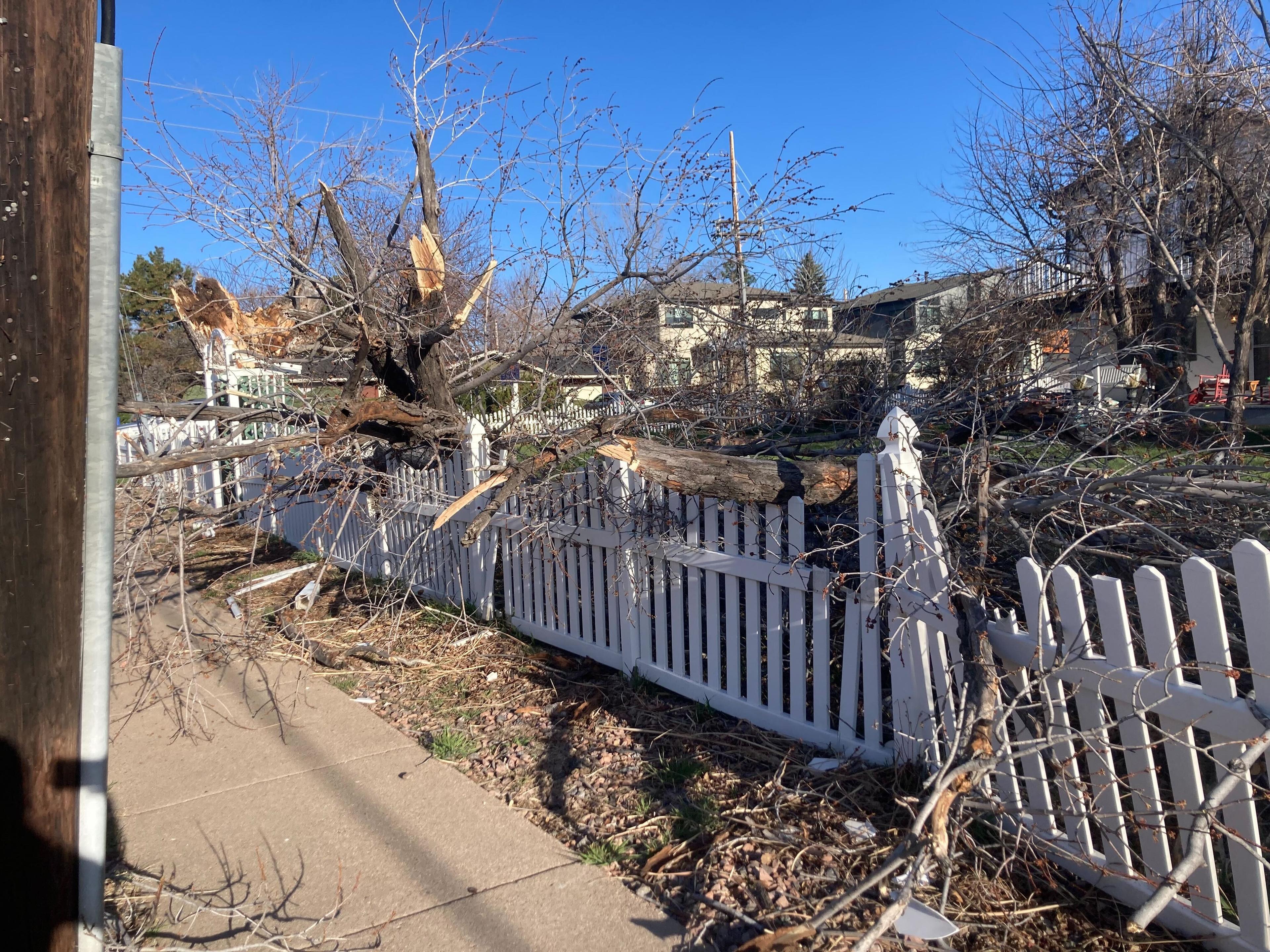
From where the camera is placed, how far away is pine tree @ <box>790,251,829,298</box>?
7504mm

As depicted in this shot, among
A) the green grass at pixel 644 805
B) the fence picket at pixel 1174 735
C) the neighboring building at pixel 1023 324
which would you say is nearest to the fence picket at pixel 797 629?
the green grass at pixel 644 805

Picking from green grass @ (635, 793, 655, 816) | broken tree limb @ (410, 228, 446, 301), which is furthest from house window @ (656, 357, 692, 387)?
green grass @ (635, 793, 655, 816)

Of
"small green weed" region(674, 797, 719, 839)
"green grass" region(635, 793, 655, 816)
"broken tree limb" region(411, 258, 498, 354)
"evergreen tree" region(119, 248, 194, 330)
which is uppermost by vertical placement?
"evergreen tree" region(119, 248, 194, 330)

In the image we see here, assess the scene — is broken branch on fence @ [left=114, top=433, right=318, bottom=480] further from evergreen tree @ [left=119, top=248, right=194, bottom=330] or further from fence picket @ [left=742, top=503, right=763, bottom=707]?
evergreen tree @ [left=119, top=248, right=194, bottom=330]

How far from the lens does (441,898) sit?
312 centimetres

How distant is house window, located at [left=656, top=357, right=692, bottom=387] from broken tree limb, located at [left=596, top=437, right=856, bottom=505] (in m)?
3.14

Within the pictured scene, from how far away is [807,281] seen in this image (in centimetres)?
768

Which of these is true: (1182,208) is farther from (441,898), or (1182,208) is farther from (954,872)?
(441,898)

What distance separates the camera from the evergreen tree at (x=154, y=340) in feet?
24.8

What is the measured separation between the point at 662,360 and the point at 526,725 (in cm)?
397

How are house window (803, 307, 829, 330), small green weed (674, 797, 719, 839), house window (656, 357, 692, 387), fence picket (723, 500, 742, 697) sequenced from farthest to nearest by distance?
house window (656, 357, 692, 387) → house window (803, 307, 829, 330) → fence picket (723, 500, 742, 697) → small green weed (674, 797, 719, 839)

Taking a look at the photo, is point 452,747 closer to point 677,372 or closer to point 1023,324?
point 677,372

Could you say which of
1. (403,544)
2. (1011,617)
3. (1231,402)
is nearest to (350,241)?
(403,544)

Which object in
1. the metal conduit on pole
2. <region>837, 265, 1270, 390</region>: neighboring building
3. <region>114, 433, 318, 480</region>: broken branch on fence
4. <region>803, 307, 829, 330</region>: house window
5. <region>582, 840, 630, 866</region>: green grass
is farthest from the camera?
<region>803, 307, 829, 330</region>: house window
